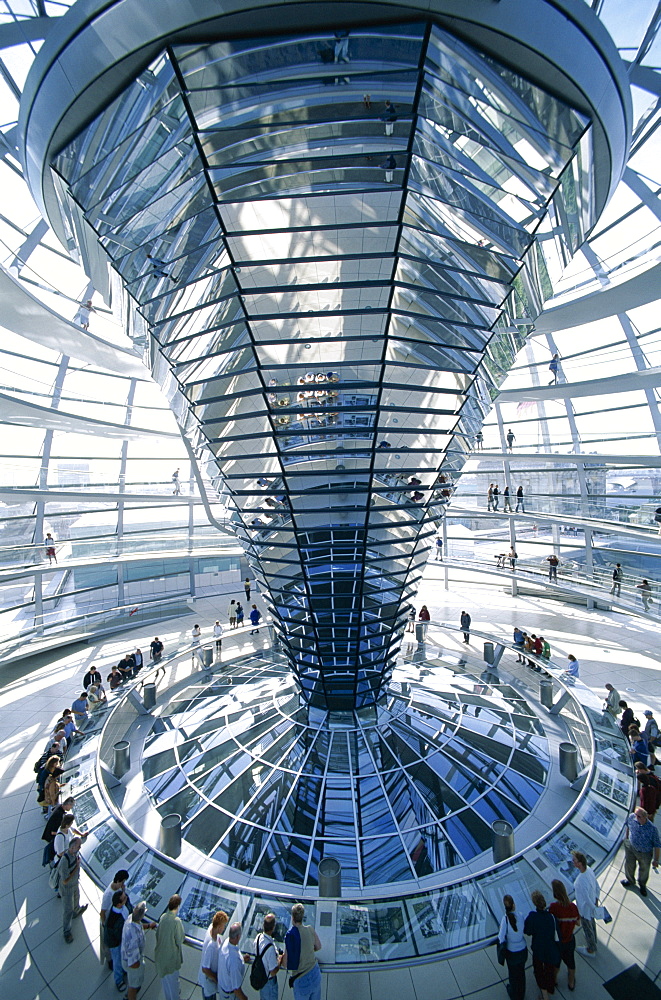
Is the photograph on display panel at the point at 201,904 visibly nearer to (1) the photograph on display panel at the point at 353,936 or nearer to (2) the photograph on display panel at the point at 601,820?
(1) the photograph on display panel at the point at 353,936

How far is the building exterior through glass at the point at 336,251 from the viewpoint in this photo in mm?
4750

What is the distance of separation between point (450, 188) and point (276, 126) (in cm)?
199

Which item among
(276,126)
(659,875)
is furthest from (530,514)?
(276,126)

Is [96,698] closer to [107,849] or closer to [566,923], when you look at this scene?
[107,849]

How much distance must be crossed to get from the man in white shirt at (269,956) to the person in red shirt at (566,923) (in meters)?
2.82

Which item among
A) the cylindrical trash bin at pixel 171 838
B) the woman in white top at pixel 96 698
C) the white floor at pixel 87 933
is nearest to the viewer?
the white floor at pixel 87 933

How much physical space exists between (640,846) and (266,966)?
14.8 ft

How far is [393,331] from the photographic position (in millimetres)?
7043

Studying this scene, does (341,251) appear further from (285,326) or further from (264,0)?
(264,0)

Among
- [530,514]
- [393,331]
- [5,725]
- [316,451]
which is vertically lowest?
[5,725]

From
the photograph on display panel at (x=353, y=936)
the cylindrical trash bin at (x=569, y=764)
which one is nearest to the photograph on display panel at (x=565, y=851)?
the cylindrical trash bin at (x=569, y=764)

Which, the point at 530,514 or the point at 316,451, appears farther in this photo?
the point at 530,514

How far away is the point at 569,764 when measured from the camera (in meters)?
8.91

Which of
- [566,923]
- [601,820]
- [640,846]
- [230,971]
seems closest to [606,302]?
[601,820]
